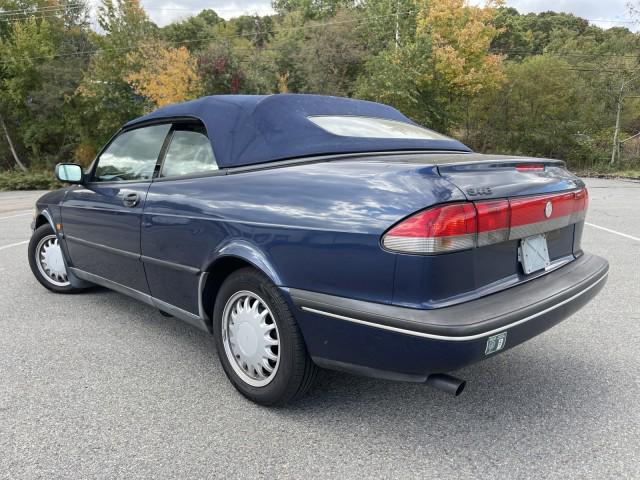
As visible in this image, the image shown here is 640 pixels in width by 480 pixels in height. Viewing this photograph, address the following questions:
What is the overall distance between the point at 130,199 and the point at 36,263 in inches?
81.5

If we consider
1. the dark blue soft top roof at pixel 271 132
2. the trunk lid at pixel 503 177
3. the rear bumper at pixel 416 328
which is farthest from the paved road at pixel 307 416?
the dark blue soft top roof at pixel 271 132

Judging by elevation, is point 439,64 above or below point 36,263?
above

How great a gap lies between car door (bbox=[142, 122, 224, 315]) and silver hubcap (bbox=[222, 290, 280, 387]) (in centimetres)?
27

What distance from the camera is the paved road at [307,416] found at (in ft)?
6.42

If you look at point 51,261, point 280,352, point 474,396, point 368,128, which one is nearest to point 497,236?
point 474,396

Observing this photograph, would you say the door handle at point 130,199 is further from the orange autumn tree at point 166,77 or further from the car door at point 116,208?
the orange autumn tree at point 166,77

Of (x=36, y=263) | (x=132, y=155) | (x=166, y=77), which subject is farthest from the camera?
(x=166, y=77)

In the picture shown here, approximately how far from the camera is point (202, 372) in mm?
2816

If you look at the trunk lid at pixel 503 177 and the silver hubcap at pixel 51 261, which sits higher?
the trunk lid at pixel 503 177

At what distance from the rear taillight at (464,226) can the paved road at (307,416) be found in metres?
0.90

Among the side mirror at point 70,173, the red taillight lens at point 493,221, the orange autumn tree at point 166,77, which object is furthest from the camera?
the orange autumn tree at point 166,77

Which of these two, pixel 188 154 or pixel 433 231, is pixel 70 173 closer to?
pixel 188 154

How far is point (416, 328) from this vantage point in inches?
70.2

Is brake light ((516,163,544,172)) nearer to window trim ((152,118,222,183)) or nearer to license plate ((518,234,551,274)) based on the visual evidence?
license plate ((518,234,551,274))
